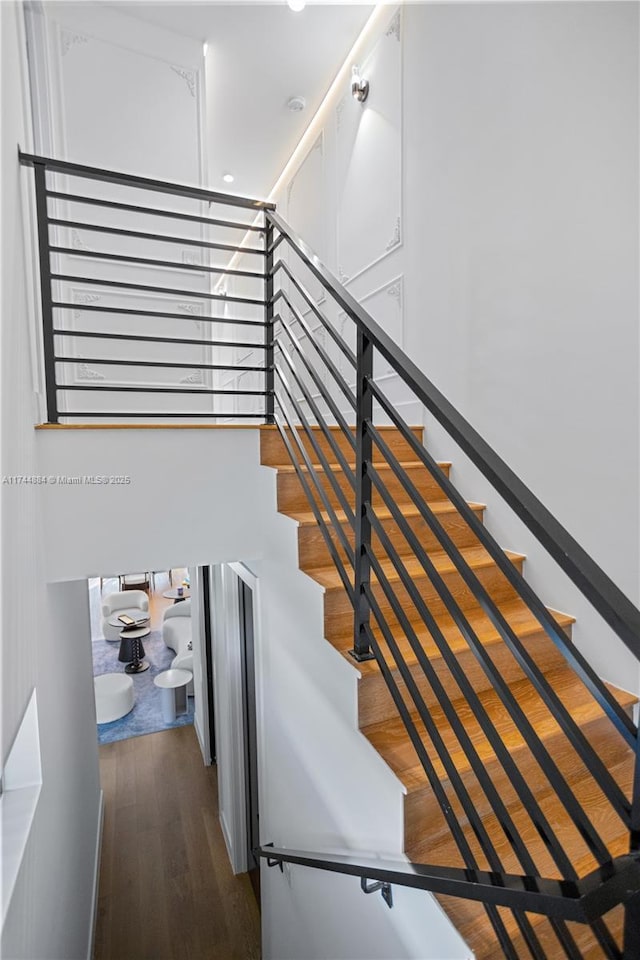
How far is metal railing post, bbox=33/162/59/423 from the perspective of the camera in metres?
1.74

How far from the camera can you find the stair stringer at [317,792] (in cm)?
127

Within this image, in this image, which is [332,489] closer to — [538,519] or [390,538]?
A: [390,538]

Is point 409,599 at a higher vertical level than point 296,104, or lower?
lower

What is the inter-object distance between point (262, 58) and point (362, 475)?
385cm

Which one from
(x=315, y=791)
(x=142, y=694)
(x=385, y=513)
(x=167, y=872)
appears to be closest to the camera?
(x=315, y=791)

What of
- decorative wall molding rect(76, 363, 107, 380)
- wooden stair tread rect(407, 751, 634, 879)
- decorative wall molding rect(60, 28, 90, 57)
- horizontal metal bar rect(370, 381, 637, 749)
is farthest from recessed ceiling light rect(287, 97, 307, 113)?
wooden stair tread rect(407, 751, 634, 879)

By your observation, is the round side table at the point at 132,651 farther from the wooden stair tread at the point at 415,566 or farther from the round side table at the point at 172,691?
the wooden stair tread at the point at 415,566

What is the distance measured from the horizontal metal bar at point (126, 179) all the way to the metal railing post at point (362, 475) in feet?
3.93

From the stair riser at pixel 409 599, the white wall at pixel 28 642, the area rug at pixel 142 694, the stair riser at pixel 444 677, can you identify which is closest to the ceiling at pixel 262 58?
the white wall at pixel 28 642

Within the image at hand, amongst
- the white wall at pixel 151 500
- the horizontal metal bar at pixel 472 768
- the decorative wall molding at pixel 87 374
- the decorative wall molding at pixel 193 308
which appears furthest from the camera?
the decorative wall molding at pixel 193 308

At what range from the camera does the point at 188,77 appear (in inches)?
130

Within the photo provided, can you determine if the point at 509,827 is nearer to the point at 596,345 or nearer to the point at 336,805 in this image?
the point at 336,805

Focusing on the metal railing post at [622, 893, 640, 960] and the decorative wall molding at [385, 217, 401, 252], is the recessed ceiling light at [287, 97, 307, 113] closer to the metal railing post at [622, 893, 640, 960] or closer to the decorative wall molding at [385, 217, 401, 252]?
the decorative wall molding at [385, 217, 401, 252]

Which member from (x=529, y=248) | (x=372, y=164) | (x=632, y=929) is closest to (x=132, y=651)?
(x=372, y=164)
